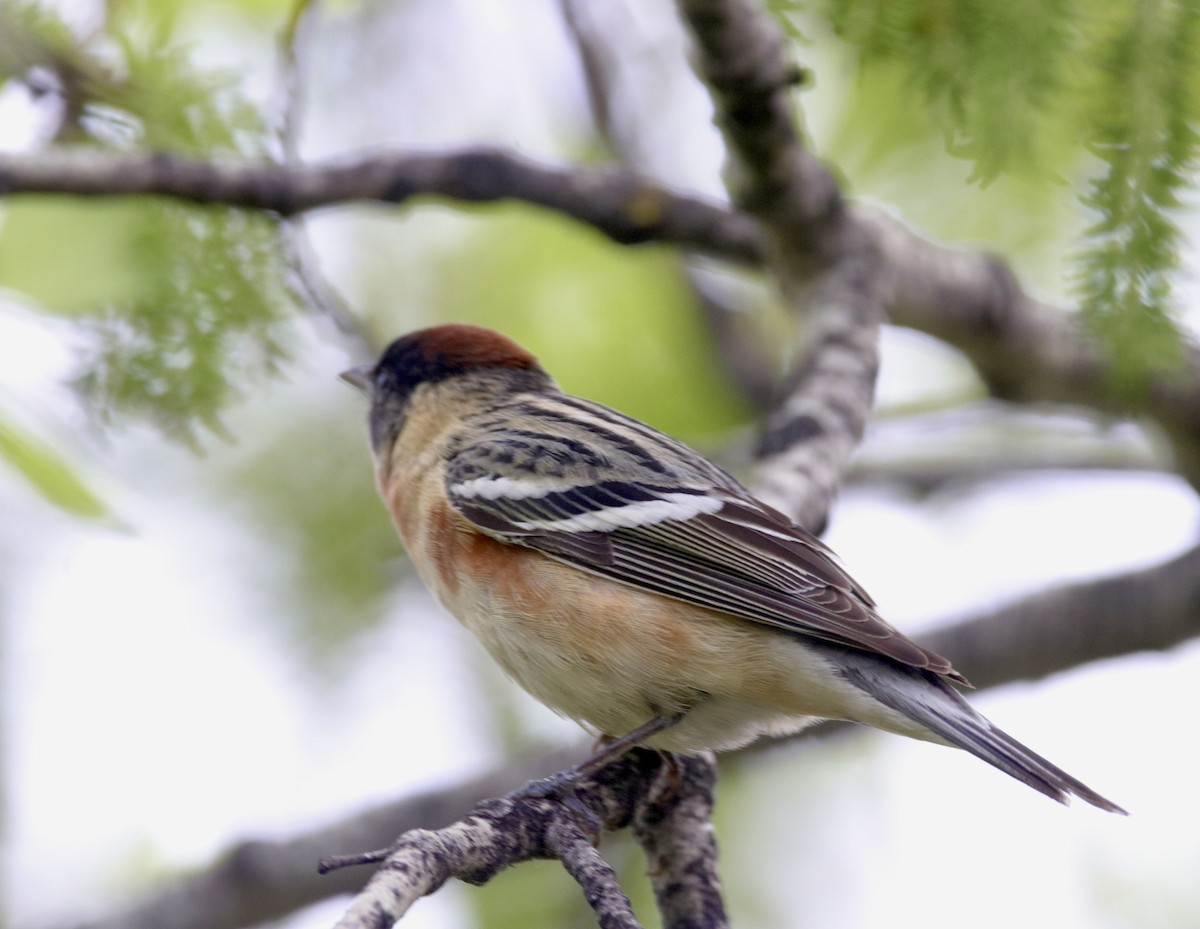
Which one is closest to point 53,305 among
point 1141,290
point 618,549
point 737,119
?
point 618,549

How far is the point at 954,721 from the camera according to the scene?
2.76 m

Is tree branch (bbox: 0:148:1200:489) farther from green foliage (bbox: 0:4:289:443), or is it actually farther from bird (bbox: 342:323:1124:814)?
bird (bbox: 342:323:1124:814)

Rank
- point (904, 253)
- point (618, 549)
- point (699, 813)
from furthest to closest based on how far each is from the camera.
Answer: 1. point (904, 253)
2. point (618, 549)
3. point (699, 813)

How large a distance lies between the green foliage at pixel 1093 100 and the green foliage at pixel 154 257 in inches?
71.4

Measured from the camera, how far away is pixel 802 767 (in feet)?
18.0

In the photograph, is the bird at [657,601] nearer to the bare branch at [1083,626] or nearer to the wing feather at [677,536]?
the wing feather at [677,536]

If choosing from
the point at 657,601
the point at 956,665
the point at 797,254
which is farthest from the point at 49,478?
the point at 956,665

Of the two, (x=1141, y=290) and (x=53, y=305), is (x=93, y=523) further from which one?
(x=1141, y=290)

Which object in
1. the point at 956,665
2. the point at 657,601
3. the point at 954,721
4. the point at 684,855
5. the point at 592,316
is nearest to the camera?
the point at 954,721

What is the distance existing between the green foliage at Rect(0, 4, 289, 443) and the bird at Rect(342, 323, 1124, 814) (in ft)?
2.37

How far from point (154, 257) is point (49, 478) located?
1.37 metres

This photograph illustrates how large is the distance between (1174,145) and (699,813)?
5.88 ft

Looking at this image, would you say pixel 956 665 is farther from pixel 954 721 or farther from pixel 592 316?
pixel 592 316

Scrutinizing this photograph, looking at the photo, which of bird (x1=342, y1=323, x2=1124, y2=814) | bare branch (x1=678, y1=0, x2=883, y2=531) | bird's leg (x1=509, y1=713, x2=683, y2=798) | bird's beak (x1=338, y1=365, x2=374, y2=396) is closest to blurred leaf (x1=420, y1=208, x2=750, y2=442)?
bird's beak (x1=338, y1=365, x2=374, y2=396)
